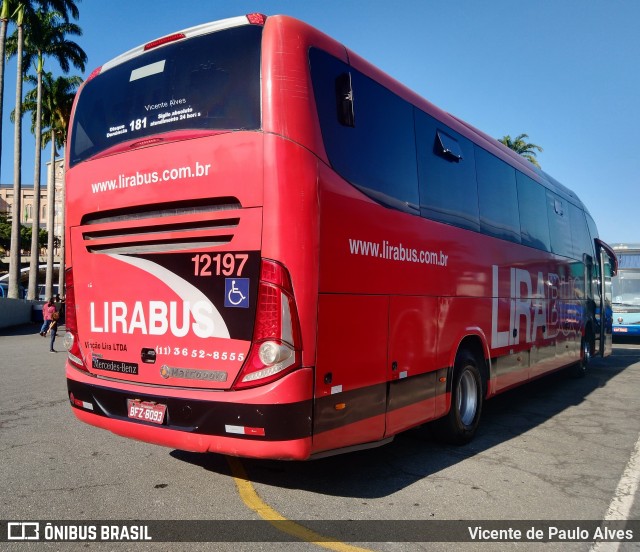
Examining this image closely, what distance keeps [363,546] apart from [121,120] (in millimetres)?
3997

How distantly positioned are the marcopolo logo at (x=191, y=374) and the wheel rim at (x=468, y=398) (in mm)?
3207

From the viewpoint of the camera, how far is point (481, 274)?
6684 mm

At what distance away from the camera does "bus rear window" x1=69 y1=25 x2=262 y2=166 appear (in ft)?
14.1

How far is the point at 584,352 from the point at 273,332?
9.91 metres

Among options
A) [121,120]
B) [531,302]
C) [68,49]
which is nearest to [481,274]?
[531,302]

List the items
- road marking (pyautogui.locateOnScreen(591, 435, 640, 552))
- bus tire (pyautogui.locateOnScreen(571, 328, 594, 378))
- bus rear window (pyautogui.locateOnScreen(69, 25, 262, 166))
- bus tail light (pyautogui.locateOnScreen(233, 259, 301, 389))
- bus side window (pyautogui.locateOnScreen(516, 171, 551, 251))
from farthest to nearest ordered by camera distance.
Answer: bus tire (pyautogui.locateOnScreen(571, 328, 594, 378))
bus side window (pyautogui.locateOnScreen(516, 171, 551, 251))
bus rear window (pyautogui.locateOnScreen(69, 25, 262, 166))
bus tail light (pyautogui.locateOnScreen(233, 259, 301, 389))
road marking (pyautogui.locateOnScreen(591, 435, 640, 552))

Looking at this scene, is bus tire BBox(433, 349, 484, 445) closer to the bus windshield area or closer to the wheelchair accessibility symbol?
the wheelchair accessibility symbol

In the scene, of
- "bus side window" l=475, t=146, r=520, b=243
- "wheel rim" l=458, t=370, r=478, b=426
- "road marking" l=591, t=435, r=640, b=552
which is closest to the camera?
"road marking" l=591, t=435, r=640, b=552

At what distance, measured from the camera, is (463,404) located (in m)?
6.47

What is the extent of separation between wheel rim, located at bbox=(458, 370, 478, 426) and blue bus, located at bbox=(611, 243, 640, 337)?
16.5 metres

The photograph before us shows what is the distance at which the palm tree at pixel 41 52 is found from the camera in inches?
1276

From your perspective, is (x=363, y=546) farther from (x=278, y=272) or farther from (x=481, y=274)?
(x=481, y=274)

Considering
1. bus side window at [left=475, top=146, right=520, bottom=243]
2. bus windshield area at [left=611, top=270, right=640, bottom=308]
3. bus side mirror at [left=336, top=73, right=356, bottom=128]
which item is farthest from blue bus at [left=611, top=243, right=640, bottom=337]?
bus side mirror at [left=336, top=73, right=356, bottom=128]

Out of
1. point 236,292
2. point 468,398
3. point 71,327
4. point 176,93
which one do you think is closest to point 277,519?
point 236,292
